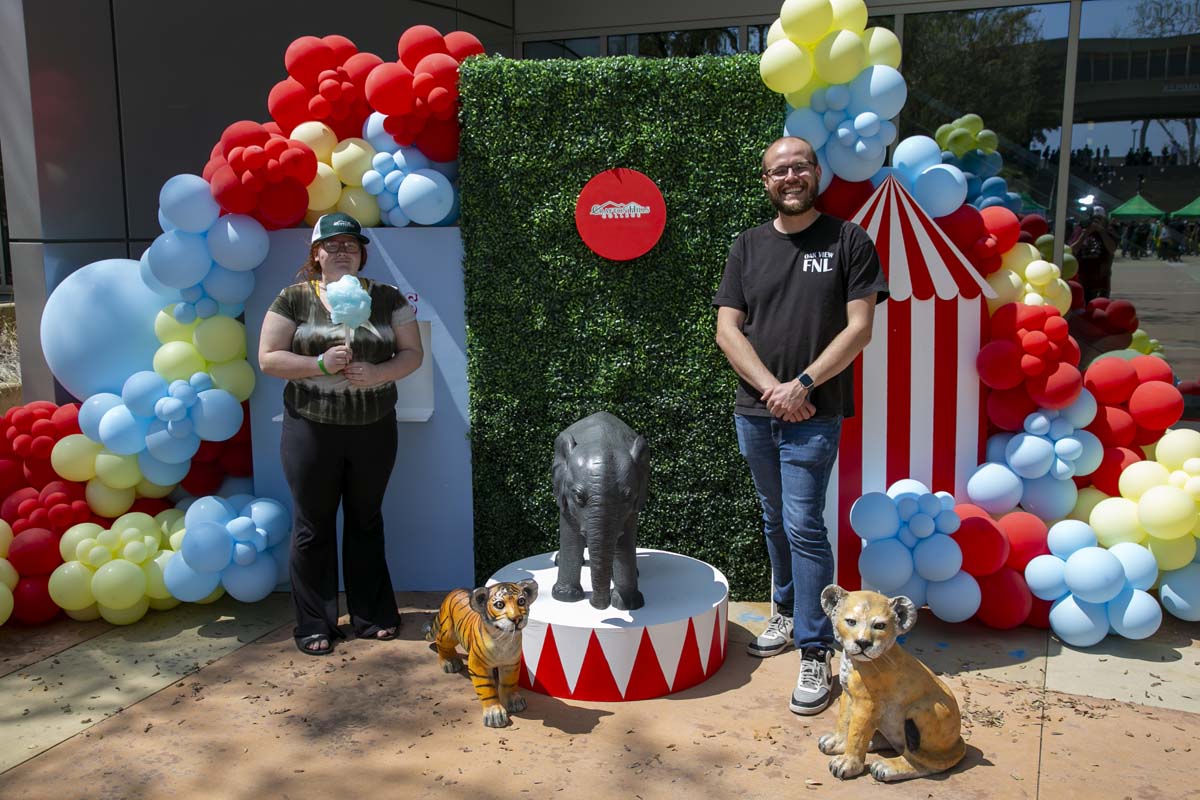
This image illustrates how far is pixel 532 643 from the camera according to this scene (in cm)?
407

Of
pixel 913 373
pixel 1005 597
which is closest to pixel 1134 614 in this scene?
pixel 1005 597

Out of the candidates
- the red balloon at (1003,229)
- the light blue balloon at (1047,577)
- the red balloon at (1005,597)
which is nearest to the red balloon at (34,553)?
the red balloon at (1005,597)

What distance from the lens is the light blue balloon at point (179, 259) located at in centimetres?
475

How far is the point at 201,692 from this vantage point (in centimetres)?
415

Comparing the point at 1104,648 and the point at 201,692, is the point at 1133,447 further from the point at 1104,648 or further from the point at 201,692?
the point at 201,692

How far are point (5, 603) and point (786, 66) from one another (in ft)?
14.8

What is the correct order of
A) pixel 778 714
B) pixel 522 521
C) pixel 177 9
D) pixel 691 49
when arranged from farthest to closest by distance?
1. pixel 691 49
2. pixel 177 9
3. pixel 522 521
4. pixel 778 714

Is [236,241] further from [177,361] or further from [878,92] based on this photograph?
[878,92]

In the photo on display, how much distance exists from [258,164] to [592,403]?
2037mm

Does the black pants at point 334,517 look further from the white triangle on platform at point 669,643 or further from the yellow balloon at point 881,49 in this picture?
the yellow balloon at point 881,49

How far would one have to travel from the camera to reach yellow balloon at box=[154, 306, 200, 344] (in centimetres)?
502

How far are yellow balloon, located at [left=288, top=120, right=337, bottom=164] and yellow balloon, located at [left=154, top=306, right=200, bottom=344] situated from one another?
1080 mm

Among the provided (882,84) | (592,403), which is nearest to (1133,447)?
(882,84)

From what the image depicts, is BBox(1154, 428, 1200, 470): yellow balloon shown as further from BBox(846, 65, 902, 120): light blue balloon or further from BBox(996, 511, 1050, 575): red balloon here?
BBox(846, 65, 902, 120): light blue balloon
